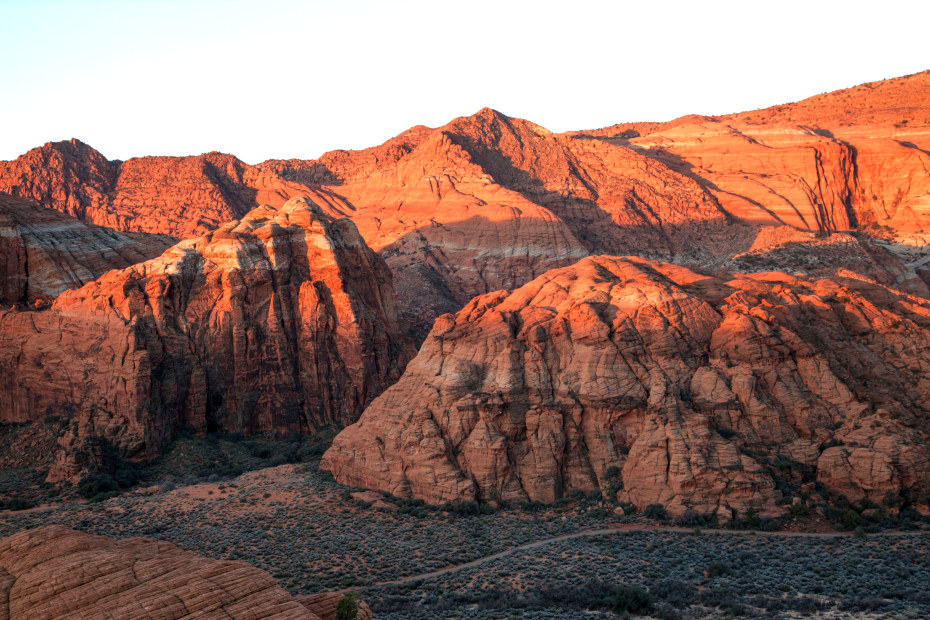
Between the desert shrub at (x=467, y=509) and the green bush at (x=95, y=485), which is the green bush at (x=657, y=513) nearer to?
the desert shrub at (x=467, y=509)

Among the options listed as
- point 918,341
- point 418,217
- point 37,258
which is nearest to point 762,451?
point 918,341

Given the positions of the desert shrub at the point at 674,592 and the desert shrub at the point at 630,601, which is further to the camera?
the desert shrub at the point at 674,592

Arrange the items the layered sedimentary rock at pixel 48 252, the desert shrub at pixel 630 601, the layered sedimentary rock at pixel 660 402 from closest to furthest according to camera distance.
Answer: the desert shrub at pixel 630 601, the layered sedimentary rock at pixel 660 402, the layered sedimentary rock at pixel 48 252

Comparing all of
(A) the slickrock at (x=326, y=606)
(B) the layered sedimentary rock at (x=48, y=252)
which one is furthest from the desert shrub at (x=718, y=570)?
(B) the layered sedimentary rock at (x=48, y=252)

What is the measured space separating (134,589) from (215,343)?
40.4m

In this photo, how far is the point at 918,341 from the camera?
41719mm

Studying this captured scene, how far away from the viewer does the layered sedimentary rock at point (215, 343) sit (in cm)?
5259

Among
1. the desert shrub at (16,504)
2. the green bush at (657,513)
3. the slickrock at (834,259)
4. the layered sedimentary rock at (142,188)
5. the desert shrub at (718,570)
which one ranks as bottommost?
the desert shrub at (718,570)

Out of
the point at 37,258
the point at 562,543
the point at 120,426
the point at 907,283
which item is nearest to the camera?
the point at 562,543

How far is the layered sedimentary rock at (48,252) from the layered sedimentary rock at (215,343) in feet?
35.6

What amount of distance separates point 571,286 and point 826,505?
17.8 m

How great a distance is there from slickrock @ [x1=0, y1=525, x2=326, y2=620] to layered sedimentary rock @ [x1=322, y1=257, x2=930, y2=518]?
1989 cm

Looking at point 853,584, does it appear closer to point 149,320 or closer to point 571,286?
point 571,286

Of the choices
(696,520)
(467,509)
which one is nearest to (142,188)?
(467,509)
